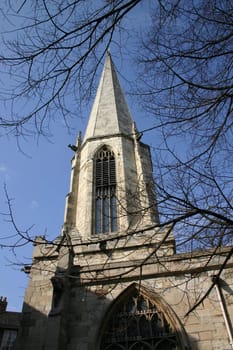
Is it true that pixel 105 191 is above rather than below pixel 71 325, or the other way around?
above

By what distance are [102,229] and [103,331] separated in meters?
5.89

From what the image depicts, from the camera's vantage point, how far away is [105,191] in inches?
581

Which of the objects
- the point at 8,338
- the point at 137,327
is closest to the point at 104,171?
the point at 137,327

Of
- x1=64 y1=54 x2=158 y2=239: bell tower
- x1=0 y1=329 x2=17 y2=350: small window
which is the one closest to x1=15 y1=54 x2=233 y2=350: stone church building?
x1=64 y1=54 x2=158 y2=239: bell tower

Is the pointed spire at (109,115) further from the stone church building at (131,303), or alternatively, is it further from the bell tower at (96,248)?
the stone church building at (131,303)

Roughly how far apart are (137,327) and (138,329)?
0.21 ft

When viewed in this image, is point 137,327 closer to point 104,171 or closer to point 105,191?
point 105,191

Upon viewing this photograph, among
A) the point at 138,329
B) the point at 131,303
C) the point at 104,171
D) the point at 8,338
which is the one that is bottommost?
the point at 138,329

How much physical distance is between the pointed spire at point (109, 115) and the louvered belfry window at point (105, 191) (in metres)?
2.00

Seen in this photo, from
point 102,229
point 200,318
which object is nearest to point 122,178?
point 102,229

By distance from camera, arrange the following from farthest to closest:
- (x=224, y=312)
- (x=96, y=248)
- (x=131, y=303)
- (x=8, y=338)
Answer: (x=8, y=338) < (x=96, y=248) < (x=131, y=303) < (x=224, y=312)

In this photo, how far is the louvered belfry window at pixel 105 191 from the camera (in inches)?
524

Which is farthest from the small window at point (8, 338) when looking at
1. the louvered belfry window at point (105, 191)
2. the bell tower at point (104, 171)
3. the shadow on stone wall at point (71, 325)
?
the shadow on stone wall at point (71, 325)

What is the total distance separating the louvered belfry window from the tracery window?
5.08m
